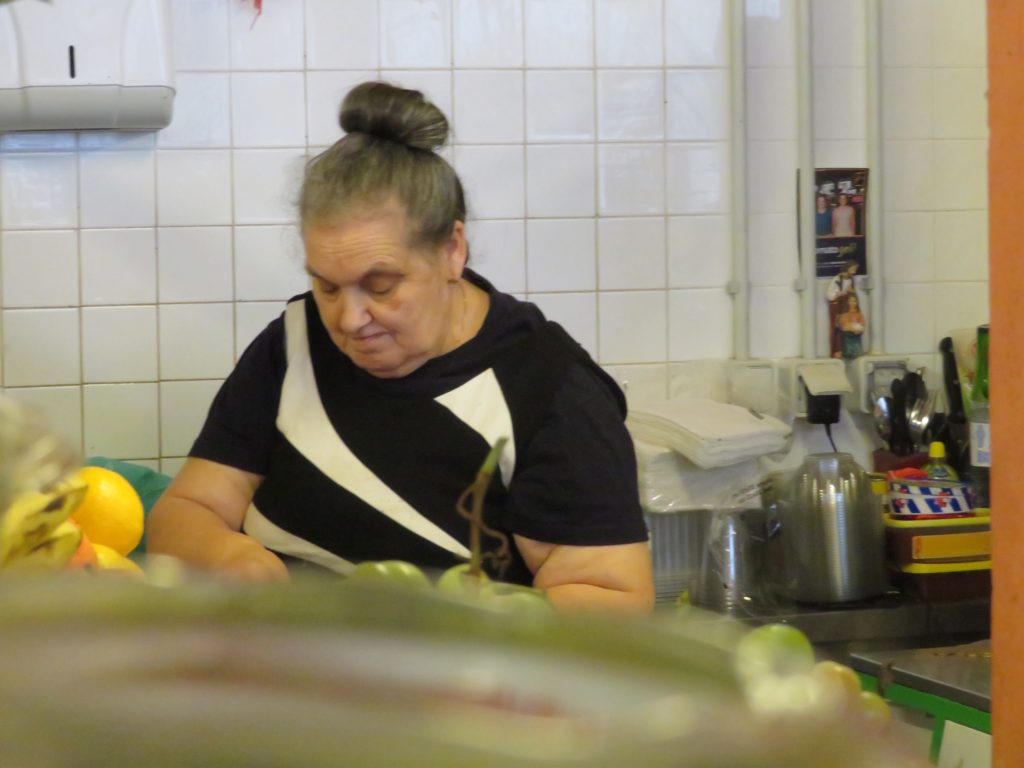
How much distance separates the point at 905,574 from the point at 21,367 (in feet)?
5.28

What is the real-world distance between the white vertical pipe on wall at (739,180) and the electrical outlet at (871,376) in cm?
21

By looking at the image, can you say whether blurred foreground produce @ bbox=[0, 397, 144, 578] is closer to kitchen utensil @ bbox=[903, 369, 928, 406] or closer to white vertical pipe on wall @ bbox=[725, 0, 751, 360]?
white vertical pipe on wall @ bbox=[725, 0, 751, 360]

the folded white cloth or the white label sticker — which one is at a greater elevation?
the white label sticker

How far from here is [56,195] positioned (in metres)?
2.25

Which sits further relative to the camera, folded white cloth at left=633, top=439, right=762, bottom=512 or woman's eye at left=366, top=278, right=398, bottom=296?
folded white cloth at left=633, top=439, right=762, bottom=512

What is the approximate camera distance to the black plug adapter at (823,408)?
2398 millimetres

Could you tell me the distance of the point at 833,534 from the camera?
223 cm

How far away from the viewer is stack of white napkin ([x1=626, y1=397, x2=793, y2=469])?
7.14 feet

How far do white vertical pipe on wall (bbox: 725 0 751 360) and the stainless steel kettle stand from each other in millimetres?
328

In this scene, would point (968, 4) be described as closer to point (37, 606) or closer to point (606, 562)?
point (606, 562)

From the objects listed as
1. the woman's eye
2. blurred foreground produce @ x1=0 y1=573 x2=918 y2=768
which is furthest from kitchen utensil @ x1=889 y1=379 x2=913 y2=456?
blurred foreground produce @ x1=0 y1=573 x2=918 y2=768

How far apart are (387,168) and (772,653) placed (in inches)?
47.9

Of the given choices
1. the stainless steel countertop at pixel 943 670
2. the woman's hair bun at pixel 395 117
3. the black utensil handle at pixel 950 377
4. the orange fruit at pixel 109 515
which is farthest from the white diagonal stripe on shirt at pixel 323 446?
the black utensil handle at pixel 950 377

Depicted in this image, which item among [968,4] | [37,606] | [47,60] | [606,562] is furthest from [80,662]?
[968,4]
